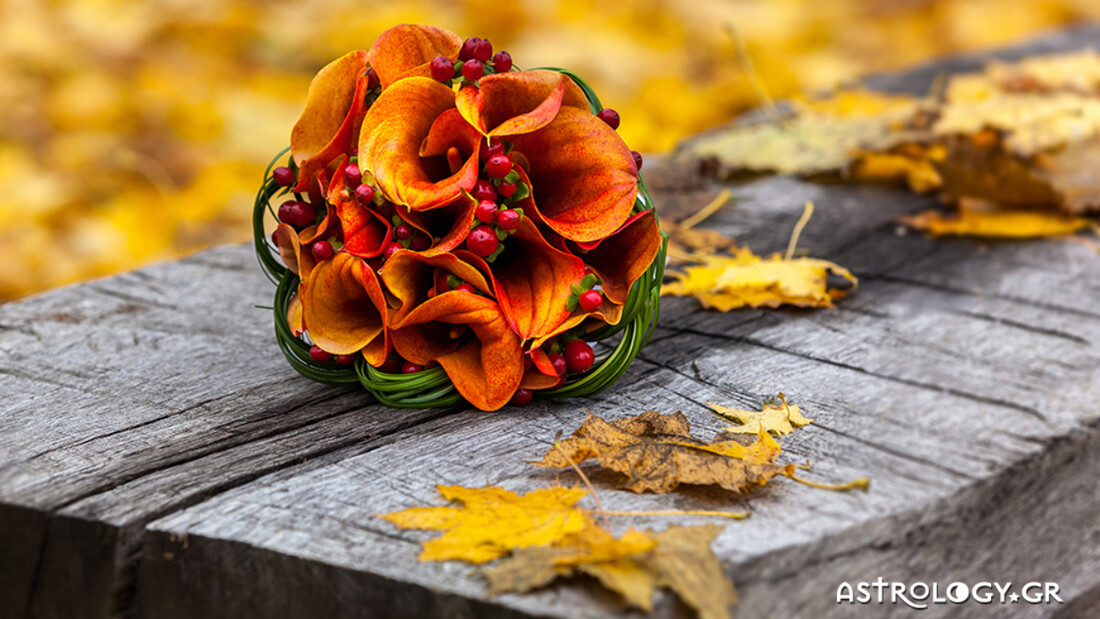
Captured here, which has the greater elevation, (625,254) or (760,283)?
(625,254)

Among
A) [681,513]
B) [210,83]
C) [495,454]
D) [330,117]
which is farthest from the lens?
[210,83]

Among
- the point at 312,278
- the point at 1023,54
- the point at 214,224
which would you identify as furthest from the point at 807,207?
the point at 214,224

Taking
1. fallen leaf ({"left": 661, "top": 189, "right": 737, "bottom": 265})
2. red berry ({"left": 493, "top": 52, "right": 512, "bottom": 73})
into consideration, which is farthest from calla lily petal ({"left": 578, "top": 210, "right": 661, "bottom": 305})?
fallen leaf ({"left": 661, "top": 189, "right": 737, "bottom": 265})

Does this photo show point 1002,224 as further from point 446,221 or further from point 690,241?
point 446,221

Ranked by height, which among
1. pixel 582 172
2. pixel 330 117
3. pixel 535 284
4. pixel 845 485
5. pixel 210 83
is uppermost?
pixel 210 83

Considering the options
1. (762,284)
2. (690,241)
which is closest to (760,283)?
(762,284)

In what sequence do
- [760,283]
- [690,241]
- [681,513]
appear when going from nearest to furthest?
[681,513] < [760,283] < [690,241]

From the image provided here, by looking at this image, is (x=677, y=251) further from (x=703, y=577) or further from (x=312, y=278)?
(x=703, y=577)

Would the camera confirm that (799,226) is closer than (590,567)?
No
